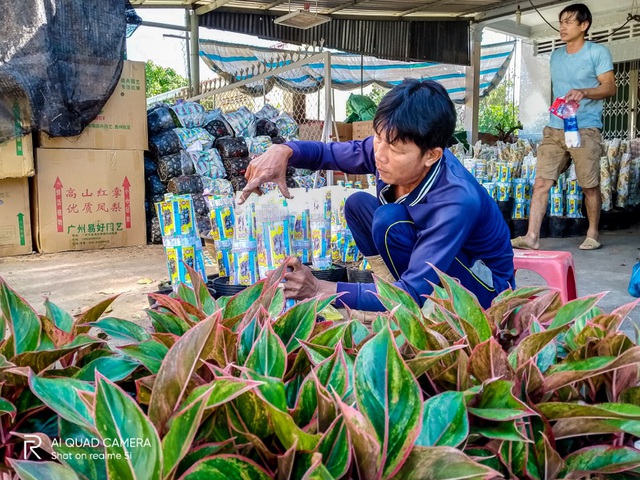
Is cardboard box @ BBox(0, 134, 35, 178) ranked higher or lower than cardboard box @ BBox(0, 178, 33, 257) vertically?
higher

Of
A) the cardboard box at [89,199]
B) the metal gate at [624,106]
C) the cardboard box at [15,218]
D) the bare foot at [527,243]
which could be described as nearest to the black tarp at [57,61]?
the cardboard box at [89,199]

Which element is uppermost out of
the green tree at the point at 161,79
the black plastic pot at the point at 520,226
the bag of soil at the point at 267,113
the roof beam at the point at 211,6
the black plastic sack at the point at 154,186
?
the green tree at the point at 161,79

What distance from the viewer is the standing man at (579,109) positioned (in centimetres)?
425

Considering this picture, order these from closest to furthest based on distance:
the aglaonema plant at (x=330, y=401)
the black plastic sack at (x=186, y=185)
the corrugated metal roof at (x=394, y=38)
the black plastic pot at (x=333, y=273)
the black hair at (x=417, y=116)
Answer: the aglaonema plant at (x=330, y=401), the black hair at (x=417, y=116), the black plastic pot at (x=333, y=273), the black plastic sack at (x=186, y=185), the corrugated metal roof at (x=394, y=38)

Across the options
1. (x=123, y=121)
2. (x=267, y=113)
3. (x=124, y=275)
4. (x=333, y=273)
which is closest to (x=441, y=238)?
(x=333, y=273)

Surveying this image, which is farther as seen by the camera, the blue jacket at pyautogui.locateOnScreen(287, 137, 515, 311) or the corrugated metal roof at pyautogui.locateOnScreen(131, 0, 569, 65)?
the corrugated metal roof at pyautogui.locateOnScreen(131, 0, 569, 65)

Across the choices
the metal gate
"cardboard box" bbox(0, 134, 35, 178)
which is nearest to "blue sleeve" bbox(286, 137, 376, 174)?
"cardboard box" bbox(0, 134, 35, 178)

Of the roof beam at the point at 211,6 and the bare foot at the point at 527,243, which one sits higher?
the roof beam at the point at 211,6

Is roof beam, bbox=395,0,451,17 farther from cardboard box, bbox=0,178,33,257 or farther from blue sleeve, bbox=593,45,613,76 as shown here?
cardboard box, bbox=0,178,33,257

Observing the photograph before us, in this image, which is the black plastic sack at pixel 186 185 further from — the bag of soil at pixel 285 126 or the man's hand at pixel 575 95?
the man's hand at pixel 575 95

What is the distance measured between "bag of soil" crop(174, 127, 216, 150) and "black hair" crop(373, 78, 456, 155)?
4.01m

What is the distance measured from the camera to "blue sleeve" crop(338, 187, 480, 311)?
1511mm

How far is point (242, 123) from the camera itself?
597 cm

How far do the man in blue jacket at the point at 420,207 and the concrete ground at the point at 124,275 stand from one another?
3.71 ft
